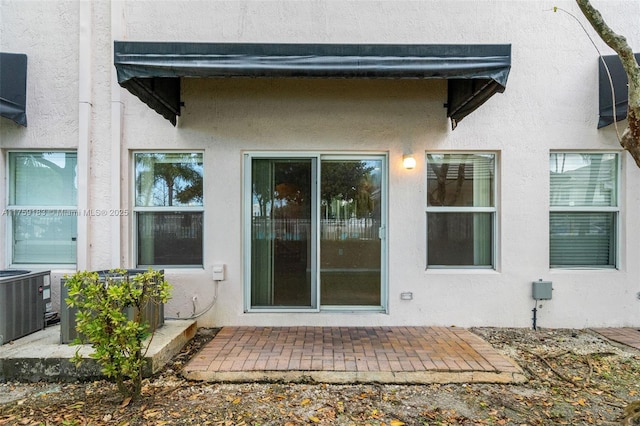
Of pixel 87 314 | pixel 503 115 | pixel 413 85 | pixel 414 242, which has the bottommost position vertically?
pixel 87 314

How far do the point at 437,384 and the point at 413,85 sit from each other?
3.60 metres

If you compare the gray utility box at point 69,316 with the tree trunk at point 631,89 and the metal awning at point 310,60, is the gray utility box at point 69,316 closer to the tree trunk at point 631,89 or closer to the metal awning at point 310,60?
the metal awning at point 310,60

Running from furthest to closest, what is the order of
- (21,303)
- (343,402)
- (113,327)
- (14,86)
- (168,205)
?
(168,205) < (14,86) < (21,303) < (343,402) < (113,327)

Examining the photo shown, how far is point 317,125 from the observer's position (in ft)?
14.8

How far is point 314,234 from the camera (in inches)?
182

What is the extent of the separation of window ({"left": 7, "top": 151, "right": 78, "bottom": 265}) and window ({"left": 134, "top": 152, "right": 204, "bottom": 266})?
3.01ft

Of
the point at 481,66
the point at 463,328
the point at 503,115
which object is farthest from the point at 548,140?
the point at 463,328

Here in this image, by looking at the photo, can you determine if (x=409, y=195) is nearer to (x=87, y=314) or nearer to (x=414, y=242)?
(x=414, y=242)

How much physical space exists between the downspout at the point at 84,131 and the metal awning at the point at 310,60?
4.76 ft

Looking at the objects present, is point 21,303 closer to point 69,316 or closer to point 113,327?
point 69,316

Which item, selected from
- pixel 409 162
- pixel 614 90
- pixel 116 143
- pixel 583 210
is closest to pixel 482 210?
pixel 409 162

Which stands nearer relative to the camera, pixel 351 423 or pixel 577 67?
pixel 351 423

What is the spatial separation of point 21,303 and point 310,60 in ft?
13.7

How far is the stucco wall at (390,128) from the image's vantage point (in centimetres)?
449
